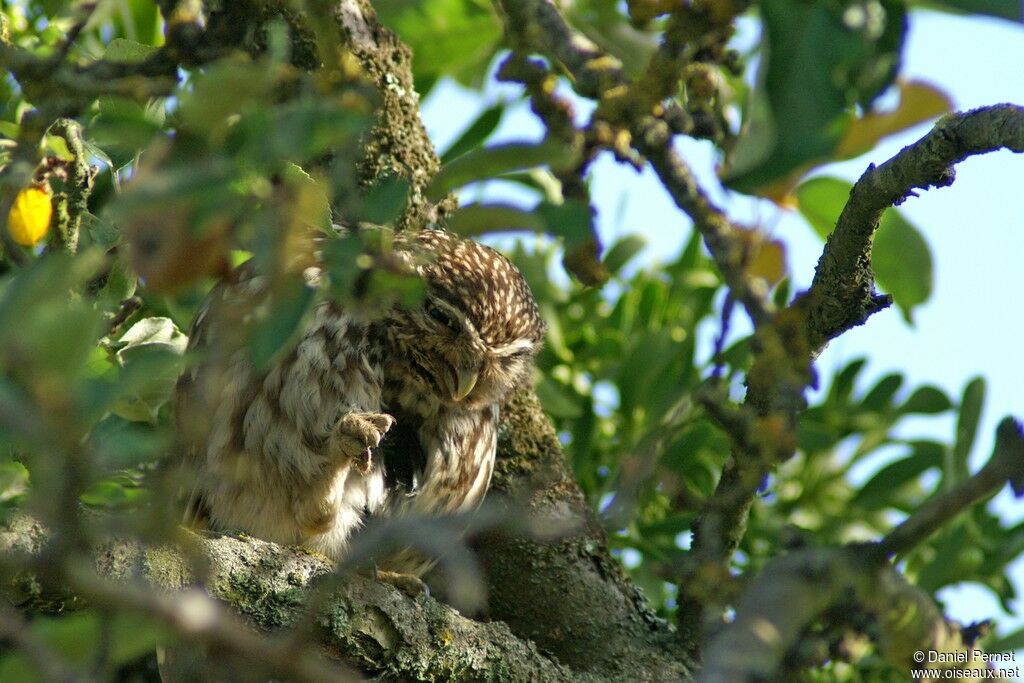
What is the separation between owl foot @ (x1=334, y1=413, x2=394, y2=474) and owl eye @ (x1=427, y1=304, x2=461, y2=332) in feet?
1.31

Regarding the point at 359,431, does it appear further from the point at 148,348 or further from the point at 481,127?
the point at 481,127

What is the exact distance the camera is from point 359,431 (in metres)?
2.27

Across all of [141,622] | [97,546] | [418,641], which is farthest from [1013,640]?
[141,622]

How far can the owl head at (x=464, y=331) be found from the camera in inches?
104

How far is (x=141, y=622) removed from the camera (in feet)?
3.19

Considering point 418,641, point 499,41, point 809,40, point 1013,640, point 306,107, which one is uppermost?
point 809,40

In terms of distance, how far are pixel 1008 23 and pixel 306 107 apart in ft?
1.67

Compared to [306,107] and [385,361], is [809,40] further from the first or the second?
[385,361]

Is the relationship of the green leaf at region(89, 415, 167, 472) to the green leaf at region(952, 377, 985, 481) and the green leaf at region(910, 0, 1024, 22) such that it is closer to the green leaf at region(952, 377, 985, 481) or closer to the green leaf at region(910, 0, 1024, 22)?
the green leaf at region(910, 0, 1024, 22)

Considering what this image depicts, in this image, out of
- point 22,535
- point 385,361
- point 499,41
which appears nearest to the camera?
point 22,535

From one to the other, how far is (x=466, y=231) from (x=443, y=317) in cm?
152

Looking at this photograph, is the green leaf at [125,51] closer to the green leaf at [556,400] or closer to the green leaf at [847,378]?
the green leaf at [556,400]

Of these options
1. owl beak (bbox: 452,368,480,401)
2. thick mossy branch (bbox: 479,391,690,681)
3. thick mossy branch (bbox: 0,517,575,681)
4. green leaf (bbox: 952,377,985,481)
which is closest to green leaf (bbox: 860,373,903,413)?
green leaf (bbox: 952,377,985,481)

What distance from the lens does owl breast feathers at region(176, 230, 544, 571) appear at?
2.35m
